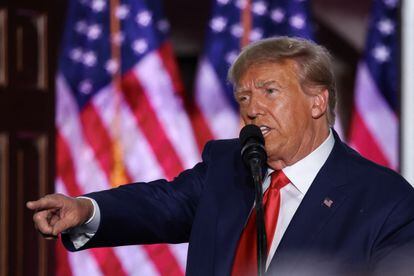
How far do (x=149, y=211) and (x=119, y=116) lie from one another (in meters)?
1.63

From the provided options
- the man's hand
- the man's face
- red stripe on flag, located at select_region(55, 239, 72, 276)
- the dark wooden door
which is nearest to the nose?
the man's face

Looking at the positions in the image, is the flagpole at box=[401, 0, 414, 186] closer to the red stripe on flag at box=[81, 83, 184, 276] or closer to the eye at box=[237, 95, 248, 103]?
the red stripe on flag at box=[81, 83, 184, 276]

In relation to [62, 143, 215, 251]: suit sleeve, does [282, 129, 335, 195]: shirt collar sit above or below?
above

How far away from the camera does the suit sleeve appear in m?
2.10

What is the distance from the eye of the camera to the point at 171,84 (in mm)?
3746

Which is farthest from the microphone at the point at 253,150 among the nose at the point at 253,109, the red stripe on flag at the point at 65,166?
the red stripe on flag at the point at 65,166

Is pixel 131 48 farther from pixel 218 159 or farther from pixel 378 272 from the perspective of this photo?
pixel 378 272

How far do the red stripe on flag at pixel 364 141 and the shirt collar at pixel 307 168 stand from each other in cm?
158

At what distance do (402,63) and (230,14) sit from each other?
2.52 ft

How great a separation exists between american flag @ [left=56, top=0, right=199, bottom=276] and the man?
1466 millimetres

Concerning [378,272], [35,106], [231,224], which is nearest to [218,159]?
[231,224]

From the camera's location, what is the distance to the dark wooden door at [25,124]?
136 inches

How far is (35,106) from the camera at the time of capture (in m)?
3.56

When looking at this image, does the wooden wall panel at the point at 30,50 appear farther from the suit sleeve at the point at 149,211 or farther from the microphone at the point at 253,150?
the microphone at the point at 253,150
